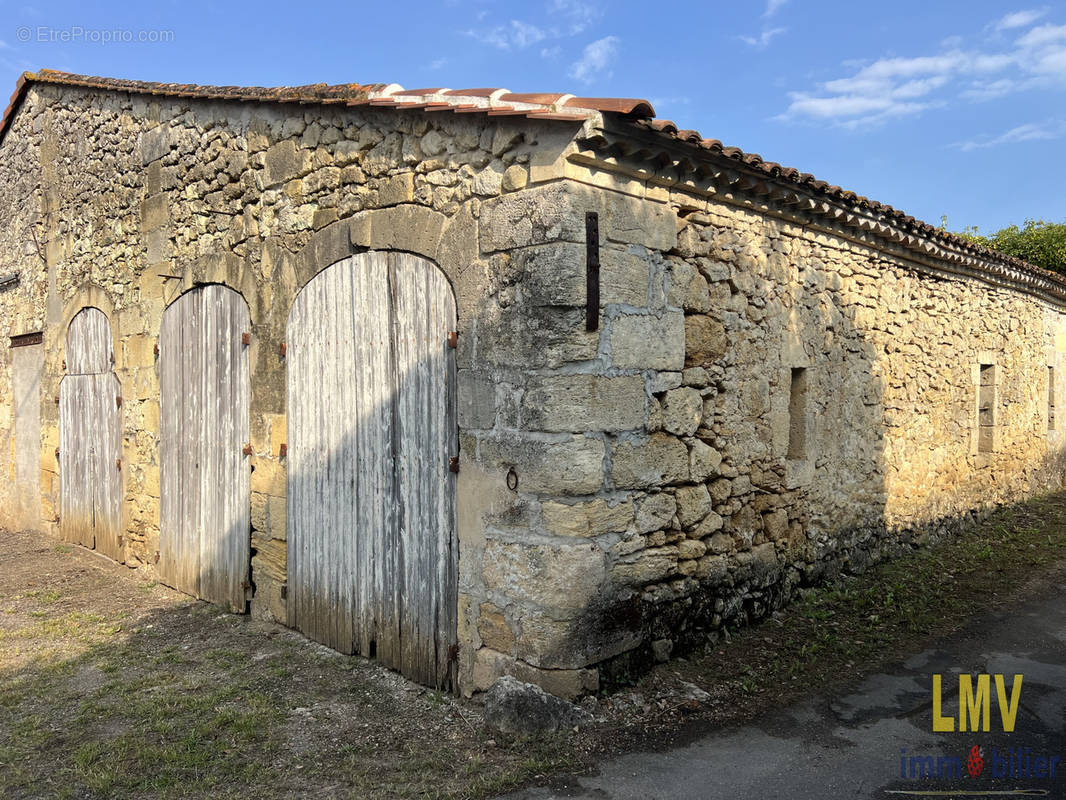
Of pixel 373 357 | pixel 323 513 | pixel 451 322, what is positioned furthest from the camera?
pixel 323 513

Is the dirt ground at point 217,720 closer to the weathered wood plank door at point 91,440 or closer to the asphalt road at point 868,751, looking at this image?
the asphalt road at point 868,751

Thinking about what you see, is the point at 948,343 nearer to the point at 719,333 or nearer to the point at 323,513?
the point at 719,333

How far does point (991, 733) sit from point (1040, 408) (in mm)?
8344

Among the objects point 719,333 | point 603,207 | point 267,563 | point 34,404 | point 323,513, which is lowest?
point 267,563

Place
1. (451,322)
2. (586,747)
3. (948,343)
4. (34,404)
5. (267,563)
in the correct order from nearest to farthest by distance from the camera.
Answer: (586,747) → (451,322) → (267,563) → (948,343) → (34,404)

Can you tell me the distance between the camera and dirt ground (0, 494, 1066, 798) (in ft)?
11.7

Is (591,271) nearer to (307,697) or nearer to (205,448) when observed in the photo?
(307,697)

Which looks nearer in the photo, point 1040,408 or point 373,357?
point 373,357

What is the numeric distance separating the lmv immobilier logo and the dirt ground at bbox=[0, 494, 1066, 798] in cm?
63

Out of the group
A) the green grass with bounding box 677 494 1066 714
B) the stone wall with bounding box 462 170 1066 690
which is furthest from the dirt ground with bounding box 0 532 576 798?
the green grass with bounding box 677 494 1066 714

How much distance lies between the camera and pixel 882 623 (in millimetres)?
5469

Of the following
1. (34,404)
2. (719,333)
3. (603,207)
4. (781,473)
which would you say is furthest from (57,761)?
(34,404)

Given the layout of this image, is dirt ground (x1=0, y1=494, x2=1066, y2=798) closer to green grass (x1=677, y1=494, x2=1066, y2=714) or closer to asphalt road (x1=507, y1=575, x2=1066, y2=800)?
green grass (x1=677, y1=494, x2=1066, y2=714)

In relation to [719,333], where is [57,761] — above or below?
below
